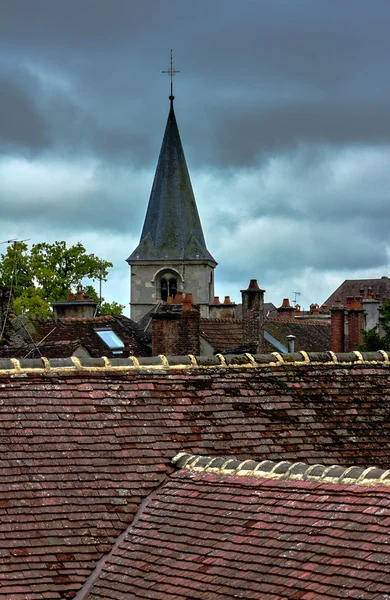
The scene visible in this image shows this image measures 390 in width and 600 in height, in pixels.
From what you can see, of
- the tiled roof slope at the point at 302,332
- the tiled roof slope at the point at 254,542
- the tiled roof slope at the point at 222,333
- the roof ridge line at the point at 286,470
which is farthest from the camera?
the tiled roof slope at the point at 302,332

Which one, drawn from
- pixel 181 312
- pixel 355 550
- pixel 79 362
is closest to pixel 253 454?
pixel 79 362

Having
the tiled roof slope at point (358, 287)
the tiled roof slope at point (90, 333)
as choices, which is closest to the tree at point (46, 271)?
the tiled roof slope at point (90, 333)

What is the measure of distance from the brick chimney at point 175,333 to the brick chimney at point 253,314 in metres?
8.34

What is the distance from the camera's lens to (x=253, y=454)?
49.0 feet

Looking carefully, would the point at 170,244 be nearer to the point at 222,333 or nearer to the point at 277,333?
the point at 277,333

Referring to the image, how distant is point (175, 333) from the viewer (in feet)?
122

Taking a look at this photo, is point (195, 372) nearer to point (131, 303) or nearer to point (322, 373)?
point (322, 373)

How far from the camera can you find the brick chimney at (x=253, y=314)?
4631cm

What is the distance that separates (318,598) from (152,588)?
7.76 feet

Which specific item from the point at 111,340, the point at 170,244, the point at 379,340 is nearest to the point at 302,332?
the point at 379,340

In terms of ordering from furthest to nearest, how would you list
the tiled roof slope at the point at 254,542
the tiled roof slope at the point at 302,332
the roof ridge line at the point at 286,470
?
the tiled roof slope at the point at 302,332 < the roof ridge line at the point at 286,470 < the tiled roof slope at the point at 254,542

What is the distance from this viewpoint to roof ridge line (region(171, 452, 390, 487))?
446 inches

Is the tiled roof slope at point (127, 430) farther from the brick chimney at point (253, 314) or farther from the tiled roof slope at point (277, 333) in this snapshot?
the brick chimney at point (253, 314)

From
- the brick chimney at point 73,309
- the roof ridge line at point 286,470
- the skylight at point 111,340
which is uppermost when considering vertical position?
the brick chimney at point 73,309
